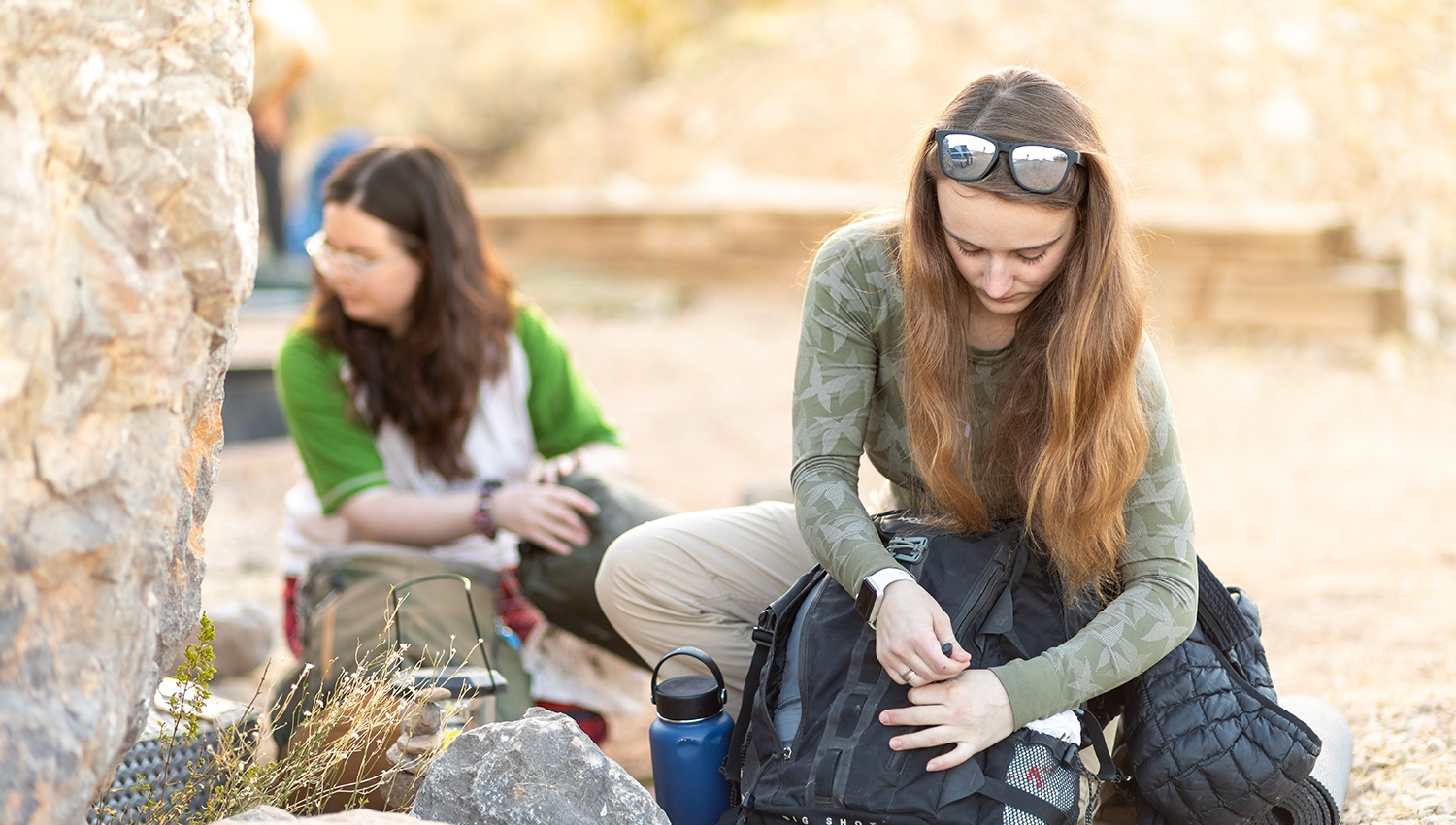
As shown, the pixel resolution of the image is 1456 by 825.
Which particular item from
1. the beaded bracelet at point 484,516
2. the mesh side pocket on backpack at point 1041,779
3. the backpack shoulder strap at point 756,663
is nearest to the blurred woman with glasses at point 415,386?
the beaded bracelet at point 484,516

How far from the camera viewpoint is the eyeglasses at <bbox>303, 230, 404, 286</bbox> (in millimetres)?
3066

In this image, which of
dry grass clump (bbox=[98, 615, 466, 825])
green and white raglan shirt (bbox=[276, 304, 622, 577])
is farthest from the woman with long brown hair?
green and white raglan shirt (bbox=[276, 304, 622, 577])

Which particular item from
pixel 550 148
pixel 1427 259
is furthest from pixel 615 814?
pixel 550 148

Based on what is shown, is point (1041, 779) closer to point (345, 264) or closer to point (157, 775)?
point (157, 775)

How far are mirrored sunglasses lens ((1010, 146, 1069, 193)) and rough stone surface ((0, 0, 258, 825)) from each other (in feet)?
3.70

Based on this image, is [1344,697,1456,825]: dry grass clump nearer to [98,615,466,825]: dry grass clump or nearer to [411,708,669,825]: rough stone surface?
[411,708,669,825]: rough stone surface

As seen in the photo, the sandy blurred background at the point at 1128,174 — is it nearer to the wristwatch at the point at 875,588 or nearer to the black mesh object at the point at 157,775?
the wristwatch at the point at 875,588

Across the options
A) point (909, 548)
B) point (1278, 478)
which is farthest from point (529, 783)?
point (1278, 478)

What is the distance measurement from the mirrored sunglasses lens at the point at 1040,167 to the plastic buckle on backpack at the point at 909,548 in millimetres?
616

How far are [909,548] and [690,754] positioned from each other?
1.68ft

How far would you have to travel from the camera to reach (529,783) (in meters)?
2.01

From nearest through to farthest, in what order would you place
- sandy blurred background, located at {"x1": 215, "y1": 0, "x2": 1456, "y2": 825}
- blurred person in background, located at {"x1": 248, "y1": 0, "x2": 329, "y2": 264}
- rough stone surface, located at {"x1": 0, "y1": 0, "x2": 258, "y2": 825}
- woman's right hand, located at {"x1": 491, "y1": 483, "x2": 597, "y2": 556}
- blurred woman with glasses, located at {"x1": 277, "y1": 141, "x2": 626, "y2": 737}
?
rough stone surface, located at {"x1": 0, "y1": 0, "x2": 258, "y2": 825}, woman's right hand, located at {"x1": 491, "y1": 483, "x2": 597, "y2": 556}, blurred woman with glasses, located at {"x1": 277, "y1": 141, "x2": 626, "y2": 737}, sandy blurred background, located at {"x1": 215, "y1": 0, "x2": 1456, "y2": 825}, blurred person in background, located at {"x1": 248, "y1": 0, "x2": 329, "y2": 264}

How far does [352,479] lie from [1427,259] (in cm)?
729

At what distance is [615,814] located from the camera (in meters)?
1.99
